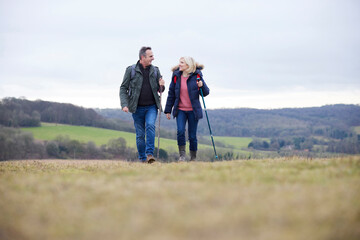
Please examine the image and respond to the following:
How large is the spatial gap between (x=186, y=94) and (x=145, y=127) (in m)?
1.63

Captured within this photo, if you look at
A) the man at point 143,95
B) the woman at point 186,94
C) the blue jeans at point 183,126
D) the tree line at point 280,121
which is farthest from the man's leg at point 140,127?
the tree line at point 280,121

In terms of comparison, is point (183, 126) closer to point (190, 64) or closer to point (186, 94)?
point (186, 94)

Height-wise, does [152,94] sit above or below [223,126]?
above

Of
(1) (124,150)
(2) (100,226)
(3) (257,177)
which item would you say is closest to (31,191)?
(2) (100,226)

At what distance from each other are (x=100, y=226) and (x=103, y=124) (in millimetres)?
82329

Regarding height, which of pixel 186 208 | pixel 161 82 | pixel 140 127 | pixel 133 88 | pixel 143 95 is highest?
pixel 161 82

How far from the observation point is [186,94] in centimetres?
1091

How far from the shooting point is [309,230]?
3.20 meters

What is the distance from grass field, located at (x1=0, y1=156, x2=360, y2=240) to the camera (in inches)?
128

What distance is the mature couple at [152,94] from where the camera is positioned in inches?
424

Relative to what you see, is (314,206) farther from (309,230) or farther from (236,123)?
(236,123)

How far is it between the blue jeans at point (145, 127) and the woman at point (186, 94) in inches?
21.6

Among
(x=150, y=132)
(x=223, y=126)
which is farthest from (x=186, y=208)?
(x=223, y=126)

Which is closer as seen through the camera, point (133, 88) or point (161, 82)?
point (133, 88)
